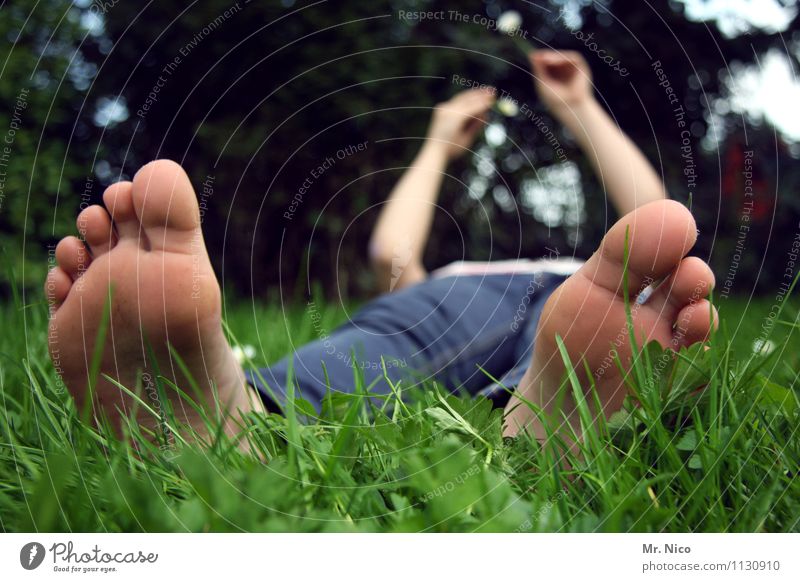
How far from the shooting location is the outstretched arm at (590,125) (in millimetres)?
1167

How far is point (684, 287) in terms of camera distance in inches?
21.0

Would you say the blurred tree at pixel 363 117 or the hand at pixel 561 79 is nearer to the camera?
the hand at pixel 561 79

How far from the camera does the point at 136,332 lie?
59cm

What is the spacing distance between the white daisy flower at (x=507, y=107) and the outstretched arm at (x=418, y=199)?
3 cm

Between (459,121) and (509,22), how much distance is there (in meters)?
0.23

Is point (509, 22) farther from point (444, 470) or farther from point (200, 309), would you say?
point (444, 470)

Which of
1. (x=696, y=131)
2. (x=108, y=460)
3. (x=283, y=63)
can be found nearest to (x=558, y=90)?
(x=696, y=131)

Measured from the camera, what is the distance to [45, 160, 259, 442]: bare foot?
576 mm

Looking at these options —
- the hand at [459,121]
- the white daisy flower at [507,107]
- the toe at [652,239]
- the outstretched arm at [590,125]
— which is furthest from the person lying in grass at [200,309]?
the white daisy flower at [507,107]

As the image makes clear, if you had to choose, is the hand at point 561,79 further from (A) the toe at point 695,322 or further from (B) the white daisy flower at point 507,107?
(A) the toe at point 695,322

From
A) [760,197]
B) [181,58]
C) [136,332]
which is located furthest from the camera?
[760,197]

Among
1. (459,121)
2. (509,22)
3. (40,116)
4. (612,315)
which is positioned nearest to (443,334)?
(612,315)
